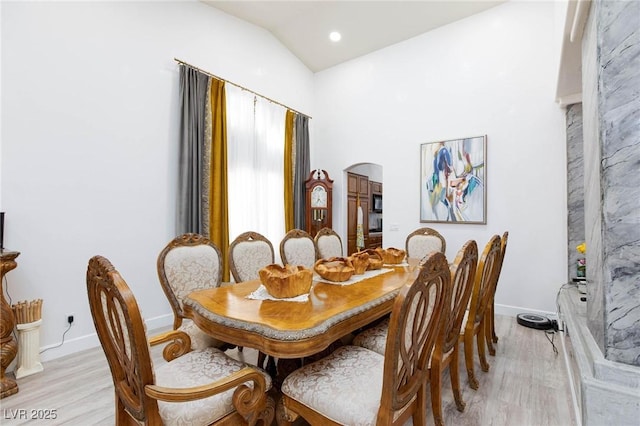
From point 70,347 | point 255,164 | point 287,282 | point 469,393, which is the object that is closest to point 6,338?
point 70,347

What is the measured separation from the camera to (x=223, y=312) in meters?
1.51

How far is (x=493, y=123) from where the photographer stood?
3.96 meters

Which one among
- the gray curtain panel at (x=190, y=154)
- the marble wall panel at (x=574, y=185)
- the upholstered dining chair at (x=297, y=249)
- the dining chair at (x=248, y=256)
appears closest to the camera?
the dining chair at (x=248, y=256)

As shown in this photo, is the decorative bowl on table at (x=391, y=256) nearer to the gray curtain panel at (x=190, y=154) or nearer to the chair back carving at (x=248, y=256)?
the chair back carving at (x=248, y=256)

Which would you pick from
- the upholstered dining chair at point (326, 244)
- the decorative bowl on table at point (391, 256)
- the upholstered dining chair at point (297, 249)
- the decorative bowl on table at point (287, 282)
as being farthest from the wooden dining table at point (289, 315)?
the upholstered dining chair at point (326, 244)

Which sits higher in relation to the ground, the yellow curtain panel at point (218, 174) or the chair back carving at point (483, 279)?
the yellow curtain panel at point (218, 174)

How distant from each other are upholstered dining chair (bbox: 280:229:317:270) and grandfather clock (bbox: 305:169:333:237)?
1636mm

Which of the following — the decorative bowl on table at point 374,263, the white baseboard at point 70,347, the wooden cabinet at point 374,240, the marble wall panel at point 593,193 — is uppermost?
the marble wall panel at point 593,193

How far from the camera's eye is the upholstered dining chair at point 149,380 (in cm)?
104

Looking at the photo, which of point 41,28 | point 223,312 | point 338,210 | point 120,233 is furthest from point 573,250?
point 41,28

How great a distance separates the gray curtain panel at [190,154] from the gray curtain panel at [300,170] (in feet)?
5.96

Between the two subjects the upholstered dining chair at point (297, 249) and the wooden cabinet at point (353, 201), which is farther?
the wooden cabinet at point (353, 201)

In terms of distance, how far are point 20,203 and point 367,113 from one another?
4.45 meters

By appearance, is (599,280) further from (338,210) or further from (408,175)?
(338,210)
